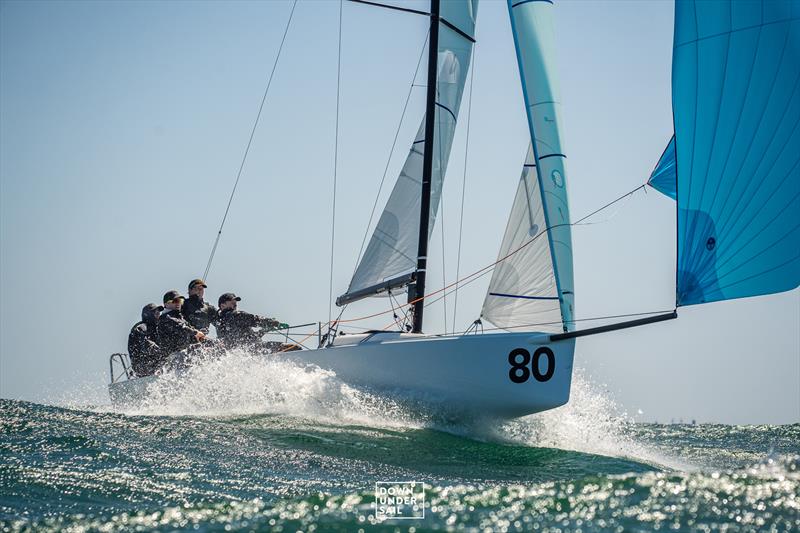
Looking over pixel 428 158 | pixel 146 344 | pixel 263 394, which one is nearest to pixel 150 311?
pixel 146 344

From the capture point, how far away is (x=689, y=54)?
742 cm

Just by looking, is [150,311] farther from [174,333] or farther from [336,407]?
[336,407]

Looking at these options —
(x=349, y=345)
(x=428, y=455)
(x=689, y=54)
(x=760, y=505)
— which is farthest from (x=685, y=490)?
(x=349, y=345)

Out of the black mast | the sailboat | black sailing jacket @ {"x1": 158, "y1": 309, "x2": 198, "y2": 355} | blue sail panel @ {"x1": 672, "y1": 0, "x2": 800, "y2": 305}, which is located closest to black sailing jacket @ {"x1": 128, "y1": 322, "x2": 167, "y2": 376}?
black sailing jacket @ {"x1": 158, "y1": 309, "x2": 198, "y2": 355}

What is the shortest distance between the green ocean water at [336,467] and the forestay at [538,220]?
1153 mm

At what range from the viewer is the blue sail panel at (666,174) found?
9.02 m

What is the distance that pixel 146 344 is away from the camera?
11336 mm

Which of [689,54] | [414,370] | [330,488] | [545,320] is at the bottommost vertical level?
[330,488]

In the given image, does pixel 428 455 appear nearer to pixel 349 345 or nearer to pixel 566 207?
pixel 349 345

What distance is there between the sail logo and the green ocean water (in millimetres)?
80

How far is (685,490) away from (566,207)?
16.1 ft

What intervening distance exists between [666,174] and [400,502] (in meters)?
5.40

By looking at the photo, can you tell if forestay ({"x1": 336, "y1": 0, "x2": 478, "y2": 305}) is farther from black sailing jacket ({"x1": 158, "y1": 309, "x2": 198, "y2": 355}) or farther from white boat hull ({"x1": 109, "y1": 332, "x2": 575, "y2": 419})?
black sailing jacket ({"x1": 158, "y1": 309, "x2": 198, "y2": 355})

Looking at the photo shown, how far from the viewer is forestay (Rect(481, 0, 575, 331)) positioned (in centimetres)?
950
